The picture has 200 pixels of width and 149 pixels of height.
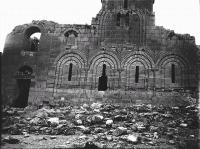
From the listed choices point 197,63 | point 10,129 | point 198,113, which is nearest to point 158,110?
point 198,113

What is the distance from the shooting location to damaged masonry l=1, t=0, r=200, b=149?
1459cm

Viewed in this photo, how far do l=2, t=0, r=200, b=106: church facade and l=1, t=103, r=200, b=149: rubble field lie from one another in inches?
46.9

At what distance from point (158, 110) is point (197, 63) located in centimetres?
407

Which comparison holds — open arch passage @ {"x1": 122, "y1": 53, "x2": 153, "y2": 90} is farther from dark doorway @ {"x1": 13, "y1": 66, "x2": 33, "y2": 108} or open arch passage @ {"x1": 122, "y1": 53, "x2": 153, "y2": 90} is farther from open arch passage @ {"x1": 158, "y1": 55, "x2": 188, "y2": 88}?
dark doorway @ {"x1": 13, "y1": 66, "x2": 33, "y2": 108}

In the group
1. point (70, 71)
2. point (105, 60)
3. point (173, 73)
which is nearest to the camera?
point (173, 73)

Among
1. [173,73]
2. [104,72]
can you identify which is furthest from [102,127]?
[173,73]

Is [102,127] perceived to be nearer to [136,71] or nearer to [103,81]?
[103,81]

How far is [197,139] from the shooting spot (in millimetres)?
10016

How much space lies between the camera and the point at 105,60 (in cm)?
1678

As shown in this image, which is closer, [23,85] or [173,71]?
[173,71]

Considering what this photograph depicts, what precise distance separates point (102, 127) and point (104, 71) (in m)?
5.34

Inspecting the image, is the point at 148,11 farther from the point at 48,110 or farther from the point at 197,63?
the point at 48,110

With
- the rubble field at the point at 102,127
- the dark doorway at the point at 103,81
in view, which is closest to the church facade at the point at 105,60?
the dark doorway at the point at 103,81

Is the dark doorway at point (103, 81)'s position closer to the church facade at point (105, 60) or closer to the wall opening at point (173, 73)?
the church facade at point (105, 60)
